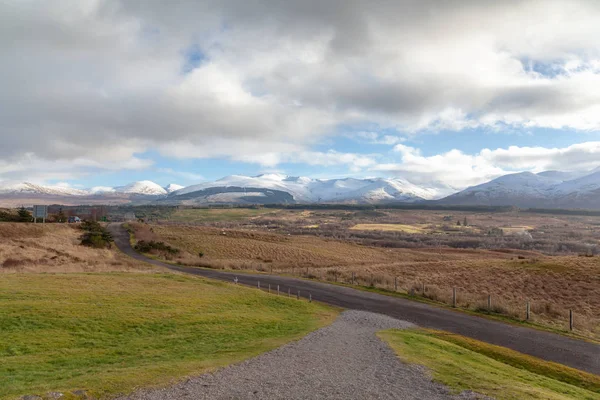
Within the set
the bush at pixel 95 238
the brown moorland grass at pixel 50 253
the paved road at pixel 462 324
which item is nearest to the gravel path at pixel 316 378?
the paved road at pixel 462 324

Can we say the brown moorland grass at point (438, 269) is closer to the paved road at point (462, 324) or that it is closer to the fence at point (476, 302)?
the fence at point (476, 302)

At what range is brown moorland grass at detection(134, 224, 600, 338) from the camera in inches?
1433

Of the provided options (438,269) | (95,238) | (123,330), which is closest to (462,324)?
(123,330)

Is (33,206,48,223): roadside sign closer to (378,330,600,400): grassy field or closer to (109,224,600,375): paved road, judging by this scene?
(109,224,600,375): paved road

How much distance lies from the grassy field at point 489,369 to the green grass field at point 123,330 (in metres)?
6.09

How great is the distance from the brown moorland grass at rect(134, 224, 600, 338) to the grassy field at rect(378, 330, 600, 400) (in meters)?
11.4

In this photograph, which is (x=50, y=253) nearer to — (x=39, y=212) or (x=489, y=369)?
(x=39, y=212)

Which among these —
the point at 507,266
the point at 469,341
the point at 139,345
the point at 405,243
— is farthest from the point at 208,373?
the point at 405,243

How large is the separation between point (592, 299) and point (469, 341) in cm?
2682

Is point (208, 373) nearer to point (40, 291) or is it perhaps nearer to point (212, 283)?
point (40, 291)

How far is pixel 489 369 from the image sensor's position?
52.9 feet

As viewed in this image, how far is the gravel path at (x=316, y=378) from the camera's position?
11.2 meters

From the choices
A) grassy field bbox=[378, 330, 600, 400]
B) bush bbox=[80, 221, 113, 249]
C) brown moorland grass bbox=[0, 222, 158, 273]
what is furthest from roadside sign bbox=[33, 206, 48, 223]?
grassy field bbox=[378, 330, 600, 400]

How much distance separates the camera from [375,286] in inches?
1650
